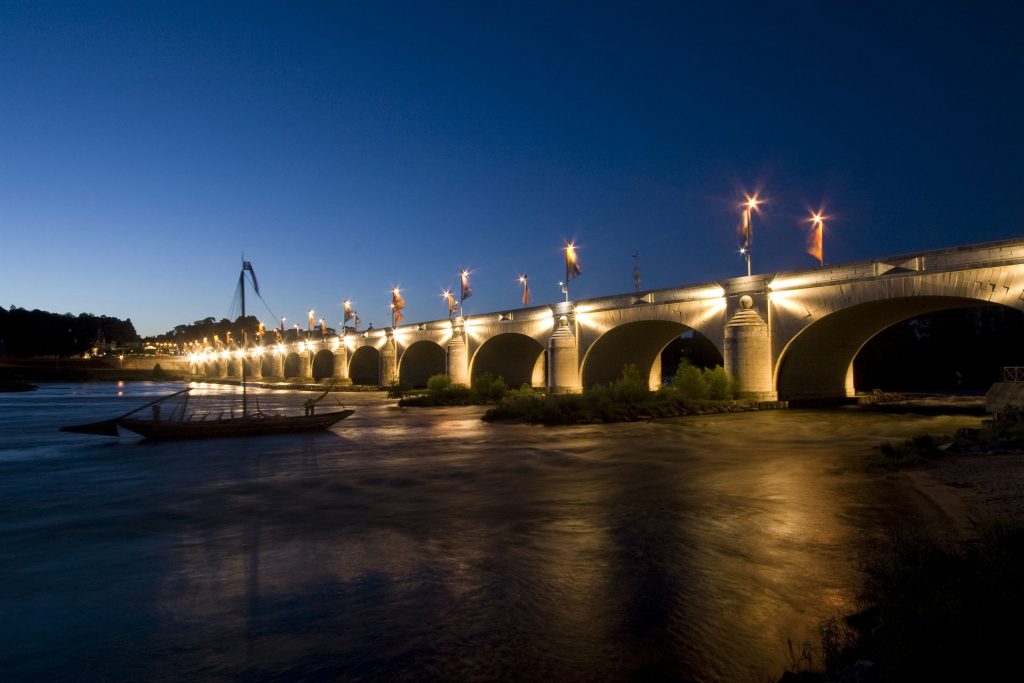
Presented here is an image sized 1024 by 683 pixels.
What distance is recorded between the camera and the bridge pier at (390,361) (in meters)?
83.5

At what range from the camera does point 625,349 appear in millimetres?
56062

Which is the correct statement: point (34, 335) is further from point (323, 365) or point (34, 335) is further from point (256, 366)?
point (323, 365)

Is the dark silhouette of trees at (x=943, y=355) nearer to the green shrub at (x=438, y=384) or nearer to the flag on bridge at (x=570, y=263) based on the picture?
the flag on bridge at (x=570, y=263)

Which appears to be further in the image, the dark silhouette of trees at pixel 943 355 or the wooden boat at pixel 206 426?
the dark silhouette of trees at pixel 943 355

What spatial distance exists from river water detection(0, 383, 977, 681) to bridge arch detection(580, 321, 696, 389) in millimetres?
29774

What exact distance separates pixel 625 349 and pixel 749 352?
57.1 feet

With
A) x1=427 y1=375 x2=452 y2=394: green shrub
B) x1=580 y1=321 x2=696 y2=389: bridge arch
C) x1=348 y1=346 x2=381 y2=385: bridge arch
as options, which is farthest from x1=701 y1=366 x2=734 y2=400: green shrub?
x1=348 y1=346 x2=381 y2=385: bridge arch

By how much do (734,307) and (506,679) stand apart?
38.1 m

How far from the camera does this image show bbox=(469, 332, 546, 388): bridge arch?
69.1 meters

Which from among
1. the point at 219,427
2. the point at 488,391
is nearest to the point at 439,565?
the point at 219,427

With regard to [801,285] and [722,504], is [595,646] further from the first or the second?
[801,285]

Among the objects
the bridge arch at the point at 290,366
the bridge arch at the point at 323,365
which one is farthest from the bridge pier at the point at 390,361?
the bridge arch at the point at 290,366

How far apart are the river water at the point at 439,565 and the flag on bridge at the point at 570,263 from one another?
2915 centimetres

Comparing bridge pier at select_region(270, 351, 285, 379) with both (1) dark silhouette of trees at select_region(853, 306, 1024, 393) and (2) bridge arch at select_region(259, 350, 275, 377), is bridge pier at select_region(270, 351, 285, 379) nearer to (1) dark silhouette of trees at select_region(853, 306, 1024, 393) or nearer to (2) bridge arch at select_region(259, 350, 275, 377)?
(2) bridge arch at select_region(259, 350, 275, 377)
